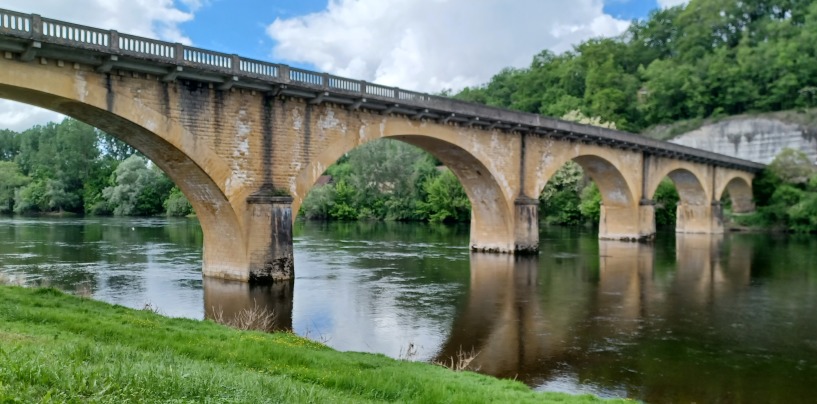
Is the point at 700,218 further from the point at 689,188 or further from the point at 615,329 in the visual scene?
the point at 615,329

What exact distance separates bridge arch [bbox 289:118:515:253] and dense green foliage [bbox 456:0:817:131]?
118 ft

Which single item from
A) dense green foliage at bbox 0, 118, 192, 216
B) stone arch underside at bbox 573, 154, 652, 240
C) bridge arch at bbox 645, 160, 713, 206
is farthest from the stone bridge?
dense green foliage at bbox 0, 118, 192, 216

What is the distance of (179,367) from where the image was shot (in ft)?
19.5

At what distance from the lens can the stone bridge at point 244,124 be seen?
1506cm

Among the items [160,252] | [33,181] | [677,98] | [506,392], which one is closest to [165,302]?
[506,392]

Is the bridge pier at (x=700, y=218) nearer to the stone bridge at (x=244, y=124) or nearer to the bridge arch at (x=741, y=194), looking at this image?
the bridge arch at (x=741, y=194)

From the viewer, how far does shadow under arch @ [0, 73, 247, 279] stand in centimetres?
1482

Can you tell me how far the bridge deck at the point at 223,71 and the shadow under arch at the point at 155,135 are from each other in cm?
60

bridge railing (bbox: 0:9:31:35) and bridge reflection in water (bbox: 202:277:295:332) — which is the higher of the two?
bridge railing (bbox: 0:9:31:35)

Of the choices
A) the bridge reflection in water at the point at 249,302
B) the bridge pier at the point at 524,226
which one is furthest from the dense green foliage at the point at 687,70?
the bridge reflection in water at the point at 249,302

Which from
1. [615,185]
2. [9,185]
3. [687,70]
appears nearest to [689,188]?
[615,185]

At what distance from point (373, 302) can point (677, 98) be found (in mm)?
56781

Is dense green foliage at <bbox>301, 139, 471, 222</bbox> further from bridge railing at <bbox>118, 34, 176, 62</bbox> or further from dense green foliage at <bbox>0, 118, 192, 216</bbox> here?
bridge railing at <bbox>118, 34, 176, 62</bbox>

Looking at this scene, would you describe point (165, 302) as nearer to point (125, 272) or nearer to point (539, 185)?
point (125, 272)
